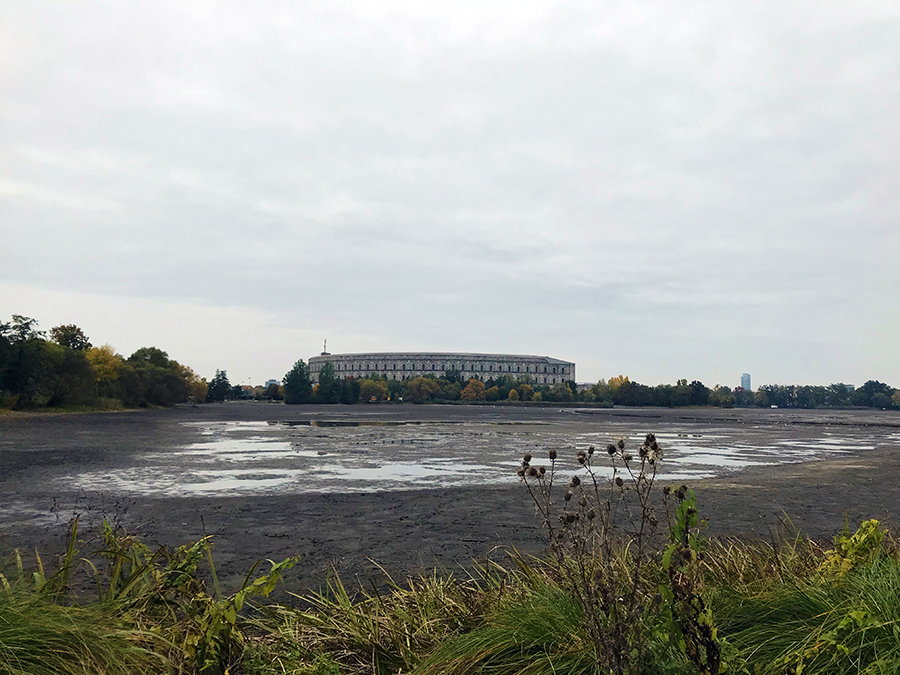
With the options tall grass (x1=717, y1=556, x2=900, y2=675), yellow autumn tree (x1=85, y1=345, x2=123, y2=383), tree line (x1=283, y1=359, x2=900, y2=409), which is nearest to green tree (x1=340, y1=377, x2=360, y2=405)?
tree line (x1=283, y1=359, x2=900, y2=409)

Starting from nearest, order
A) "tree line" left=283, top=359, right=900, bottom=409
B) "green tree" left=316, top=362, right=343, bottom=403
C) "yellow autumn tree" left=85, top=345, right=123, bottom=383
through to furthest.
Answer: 1. "yellow autumn tree" left=85, top=345, right=123, bottom=383
2. "green tree" left=316, top=362, right=343, bottom=403
3. "tree line" left=283, top=359, right=900, bottom=409

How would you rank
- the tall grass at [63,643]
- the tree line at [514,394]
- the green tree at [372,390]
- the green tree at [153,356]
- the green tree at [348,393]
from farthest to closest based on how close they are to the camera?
1. the green tree at [372,390]
2. the tree line at [514,394]
3. the green tree at [348,393]
4. the green tree at [153,356]
5. the tall grass at [63,643]

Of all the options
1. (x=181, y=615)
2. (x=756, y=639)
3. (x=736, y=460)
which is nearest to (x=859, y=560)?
(x=756, y=639)

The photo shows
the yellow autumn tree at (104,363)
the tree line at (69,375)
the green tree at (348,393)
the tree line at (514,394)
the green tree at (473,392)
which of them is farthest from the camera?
the green tree at (473,392)

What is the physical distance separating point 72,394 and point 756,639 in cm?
8029

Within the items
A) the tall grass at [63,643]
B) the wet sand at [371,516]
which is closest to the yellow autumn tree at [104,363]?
the wet sand at [371,516]

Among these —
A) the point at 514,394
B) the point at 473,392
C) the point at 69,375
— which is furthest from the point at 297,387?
the point at 69,375

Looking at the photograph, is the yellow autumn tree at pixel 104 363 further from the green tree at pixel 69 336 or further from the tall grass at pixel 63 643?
the tall grass at pixel 63 643

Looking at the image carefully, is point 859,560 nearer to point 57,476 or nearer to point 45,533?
point 45,533

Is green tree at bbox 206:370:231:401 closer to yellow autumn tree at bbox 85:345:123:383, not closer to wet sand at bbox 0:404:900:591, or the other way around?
yellow autumn tree at bbox 85:345:123:383

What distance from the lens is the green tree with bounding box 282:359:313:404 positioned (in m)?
166

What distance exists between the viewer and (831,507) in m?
15.3

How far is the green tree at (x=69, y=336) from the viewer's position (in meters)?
90.4

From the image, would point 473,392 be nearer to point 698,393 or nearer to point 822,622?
point 698,393
